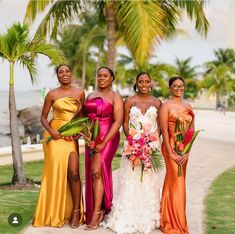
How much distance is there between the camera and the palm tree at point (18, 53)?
9.07m

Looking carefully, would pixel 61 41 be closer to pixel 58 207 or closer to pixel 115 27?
A: pixel 115 27

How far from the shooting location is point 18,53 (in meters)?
9.13

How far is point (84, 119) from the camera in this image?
5418mm

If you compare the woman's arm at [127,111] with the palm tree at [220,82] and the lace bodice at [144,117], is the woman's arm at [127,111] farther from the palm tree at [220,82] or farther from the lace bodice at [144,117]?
the palm tree at [220,82]

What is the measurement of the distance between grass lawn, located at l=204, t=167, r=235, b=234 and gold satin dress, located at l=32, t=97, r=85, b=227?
1.85m

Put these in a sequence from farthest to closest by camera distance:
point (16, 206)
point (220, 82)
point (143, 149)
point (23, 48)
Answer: point (220, 82) < point (23, 48) < point (16, 206) < point (143, 149)

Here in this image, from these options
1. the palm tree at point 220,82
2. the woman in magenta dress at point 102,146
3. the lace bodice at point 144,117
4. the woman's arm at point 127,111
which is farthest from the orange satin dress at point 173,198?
the palm tree at point 220,82

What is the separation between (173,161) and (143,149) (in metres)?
0.37

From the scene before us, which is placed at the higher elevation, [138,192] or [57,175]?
[57,175]

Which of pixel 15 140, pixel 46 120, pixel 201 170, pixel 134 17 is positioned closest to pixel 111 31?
pixel 134 17

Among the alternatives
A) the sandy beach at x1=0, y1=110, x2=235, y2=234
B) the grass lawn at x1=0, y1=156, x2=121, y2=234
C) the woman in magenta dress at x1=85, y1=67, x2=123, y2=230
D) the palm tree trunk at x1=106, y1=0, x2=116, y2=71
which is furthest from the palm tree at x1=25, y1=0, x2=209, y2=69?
the woman in magenta dress at x1=85, y1=67, x2=123, y2=230

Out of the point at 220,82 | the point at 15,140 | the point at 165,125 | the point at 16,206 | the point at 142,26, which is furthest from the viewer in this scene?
the point at 220,82

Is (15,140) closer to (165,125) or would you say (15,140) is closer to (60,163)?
(60,163)

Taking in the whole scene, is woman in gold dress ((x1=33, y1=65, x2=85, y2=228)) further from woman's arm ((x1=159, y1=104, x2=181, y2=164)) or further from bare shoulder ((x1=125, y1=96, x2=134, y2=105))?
woman's arm ((x1=159, y1=104, x2=181, y2=164))
